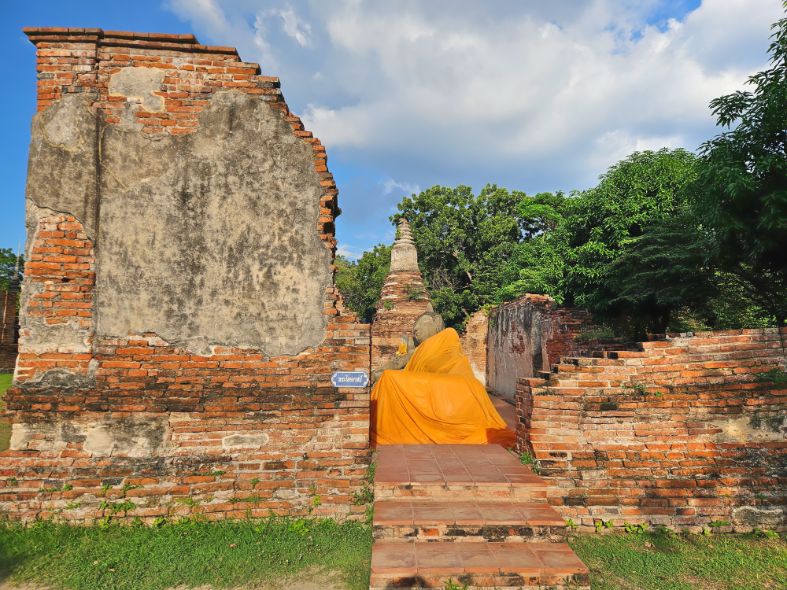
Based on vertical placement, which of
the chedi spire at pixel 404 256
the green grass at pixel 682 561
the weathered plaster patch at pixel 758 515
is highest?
the chedi spire at pixel 404 256

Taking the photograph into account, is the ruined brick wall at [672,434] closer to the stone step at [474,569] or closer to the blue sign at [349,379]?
the stone step at [474,569]

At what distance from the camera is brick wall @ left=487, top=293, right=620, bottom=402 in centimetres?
924

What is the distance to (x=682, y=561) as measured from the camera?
3.90 meters

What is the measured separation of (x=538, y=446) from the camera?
4.57 m

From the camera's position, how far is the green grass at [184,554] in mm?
3605

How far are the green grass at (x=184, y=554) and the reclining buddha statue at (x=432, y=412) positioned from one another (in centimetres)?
192

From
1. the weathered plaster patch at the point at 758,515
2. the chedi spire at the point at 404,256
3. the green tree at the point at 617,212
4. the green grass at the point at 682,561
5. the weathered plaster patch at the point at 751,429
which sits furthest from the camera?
the chedi spire at the point at 404,256

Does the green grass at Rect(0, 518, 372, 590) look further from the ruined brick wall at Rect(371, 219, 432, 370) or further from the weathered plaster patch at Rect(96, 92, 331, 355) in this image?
the ruined brick wall at Rect(371, 219, 432, 370)

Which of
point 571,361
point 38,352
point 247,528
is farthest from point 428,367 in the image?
point 38,352

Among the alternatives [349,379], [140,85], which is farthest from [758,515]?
[140,85]

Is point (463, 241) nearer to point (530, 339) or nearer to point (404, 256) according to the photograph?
point (404, 256)

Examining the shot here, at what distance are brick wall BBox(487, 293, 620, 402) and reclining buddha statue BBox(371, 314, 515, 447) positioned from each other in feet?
3.86

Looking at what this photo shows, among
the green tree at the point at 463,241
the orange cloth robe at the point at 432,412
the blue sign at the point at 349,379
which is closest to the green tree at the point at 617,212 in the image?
the orange cloth robe at the point at 432,412

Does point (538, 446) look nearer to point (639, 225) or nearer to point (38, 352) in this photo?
point (38, 352)
